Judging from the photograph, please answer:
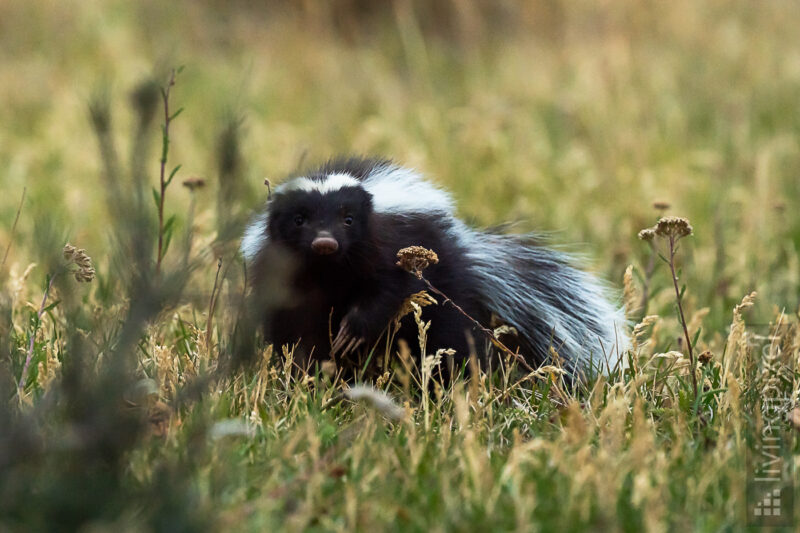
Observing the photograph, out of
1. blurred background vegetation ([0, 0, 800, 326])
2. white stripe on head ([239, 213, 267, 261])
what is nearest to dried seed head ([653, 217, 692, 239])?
white stripe on head ([239, 213, 267, 261])

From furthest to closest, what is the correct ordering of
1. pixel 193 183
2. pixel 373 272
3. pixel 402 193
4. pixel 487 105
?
pixel 487 105 < pixel 193 183 < pixel 402 193 < pixel 373 272

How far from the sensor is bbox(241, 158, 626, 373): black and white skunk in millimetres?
3836

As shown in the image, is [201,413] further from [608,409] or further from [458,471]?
[608,409]

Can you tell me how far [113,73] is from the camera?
9945 millimetres

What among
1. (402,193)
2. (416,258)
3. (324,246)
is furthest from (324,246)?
(402,193)

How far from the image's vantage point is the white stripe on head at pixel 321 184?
3926 millimetres

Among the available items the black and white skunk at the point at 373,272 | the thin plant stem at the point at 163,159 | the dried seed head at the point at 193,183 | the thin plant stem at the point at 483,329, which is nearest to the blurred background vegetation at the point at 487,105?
the dried seed head at the point at 193,183

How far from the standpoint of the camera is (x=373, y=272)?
3857 mm

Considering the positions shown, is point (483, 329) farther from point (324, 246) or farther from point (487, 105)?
point (487, 105)

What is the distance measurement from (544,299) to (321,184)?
3.38 feet

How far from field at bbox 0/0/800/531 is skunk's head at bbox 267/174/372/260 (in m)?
0.36

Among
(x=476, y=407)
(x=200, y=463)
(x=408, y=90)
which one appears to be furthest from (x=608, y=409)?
(x=408, y=90)

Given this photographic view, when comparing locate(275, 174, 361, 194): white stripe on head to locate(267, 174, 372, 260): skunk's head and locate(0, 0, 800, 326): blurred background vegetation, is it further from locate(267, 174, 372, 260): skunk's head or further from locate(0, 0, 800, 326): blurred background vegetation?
locate(0, 0, 800, 326): blurred background vegetation

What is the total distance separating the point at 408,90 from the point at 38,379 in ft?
21.2
